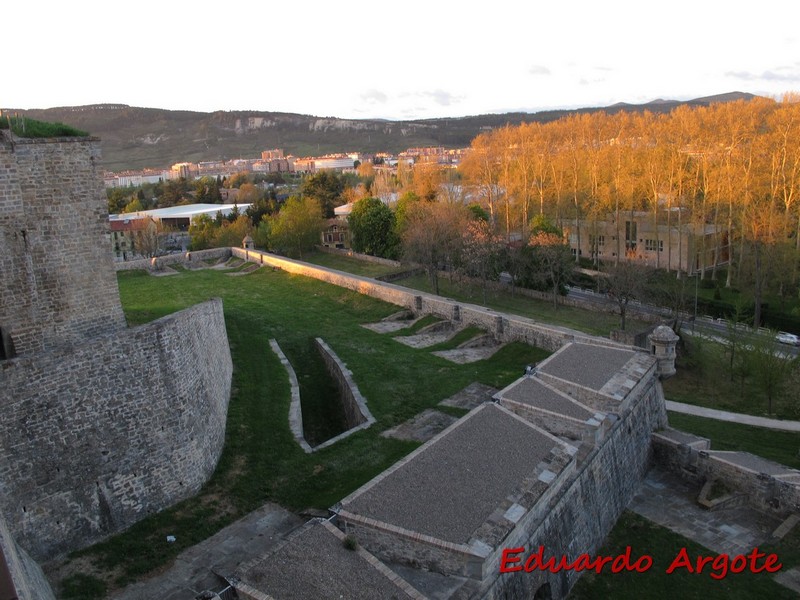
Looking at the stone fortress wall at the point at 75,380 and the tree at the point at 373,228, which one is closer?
the stone fortress wall at the point at 75,380

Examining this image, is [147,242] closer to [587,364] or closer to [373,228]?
[373,228]

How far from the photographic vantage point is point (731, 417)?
20922 millimetres

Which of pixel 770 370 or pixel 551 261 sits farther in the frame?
pixel 551 261

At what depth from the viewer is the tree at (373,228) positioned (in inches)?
1863

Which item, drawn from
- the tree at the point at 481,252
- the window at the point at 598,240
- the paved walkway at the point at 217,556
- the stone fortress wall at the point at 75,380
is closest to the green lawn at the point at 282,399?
the paved walkway at the point at 217,556

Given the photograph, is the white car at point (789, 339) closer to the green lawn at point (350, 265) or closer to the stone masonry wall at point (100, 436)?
the green lawn at point (350, 265)

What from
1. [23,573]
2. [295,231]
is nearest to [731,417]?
[23,573]

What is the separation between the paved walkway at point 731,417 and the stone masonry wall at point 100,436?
16.1 meters

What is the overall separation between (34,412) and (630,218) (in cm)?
4222

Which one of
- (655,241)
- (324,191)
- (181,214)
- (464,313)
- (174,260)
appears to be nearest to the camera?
(464,313)

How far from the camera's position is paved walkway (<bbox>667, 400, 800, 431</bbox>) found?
798 inches

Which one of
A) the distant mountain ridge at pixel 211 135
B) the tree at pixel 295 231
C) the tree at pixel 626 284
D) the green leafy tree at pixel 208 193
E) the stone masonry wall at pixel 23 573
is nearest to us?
the stone masonry wall at pixel 23 573

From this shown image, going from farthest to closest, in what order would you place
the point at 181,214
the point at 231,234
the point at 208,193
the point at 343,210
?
the point at 208,193, the point at 181,214, the point at 343,210, the point at 231,234

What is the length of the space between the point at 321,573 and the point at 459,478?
3.36 m
